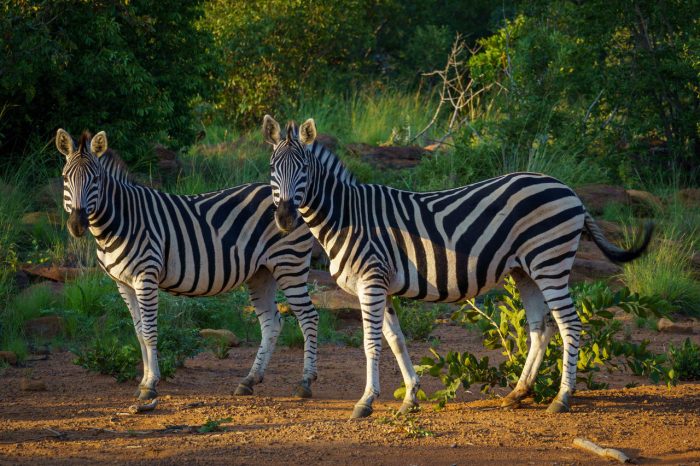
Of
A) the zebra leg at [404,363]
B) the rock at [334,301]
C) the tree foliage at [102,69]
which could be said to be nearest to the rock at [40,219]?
the tree foliage at [102,69]

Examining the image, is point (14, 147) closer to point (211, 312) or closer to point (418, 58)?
point (211, 312)

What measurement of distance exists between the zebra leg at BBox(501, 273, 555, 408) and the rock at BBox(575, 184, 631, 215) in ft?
25.8

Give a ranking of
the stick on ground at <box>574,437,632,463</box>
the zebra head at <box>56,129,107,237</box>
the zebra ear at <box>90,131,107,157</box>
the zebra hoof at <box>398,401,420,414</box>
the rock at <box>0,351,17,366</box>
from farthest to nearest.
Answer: the rock at <box>0,351,17,366</box>
the zebra ear at <box>90,131,107,157</box>
the zebra head at <box>56,129,107,237</box>
the zebra hoof at <box>398,401,420,414</box>
the stick on ground at <box>574,437,632,463</box>

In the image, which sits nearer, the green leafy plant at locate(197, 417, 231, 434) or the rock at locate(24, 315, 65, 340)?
the green leafy plant at locate(197, 417, 231, 434)

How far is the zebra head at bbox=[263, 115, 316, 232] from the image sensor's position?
7078 millimetres

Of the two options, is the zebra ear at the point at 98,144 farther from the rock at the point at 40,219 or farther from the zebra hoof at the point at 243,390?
the rock at the point at 40,219

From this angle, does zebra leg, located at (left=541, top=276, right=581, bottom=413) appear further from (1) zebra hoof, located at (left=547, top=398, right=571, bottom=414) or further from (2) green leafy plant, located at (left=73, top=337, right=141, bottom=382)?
(2) green leafy plant, located at (left=73, top=337, right=141, bottom=382)

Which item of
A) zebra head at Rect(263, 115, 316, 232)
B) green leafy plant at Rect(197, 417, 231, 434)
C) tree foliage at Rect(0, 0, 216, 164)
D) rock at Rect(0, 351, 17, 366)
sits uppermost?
tree foliage at Rect(0, 0, 216, 164)

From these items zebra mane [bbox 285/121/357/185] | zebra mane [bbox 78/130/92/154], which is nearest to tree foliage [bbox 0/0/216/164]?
zebra mane [bbox 78/130/92/154]

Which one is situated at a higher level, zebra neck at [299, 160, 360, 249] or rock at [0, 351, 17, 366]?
zebra neck at [299, 160, 360, 249]

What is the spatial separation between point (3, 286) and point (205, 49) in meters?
6.74

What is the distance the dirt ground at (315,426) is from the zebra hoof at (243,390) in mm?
104

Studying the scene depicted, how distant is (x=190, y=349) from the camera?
29.7ft

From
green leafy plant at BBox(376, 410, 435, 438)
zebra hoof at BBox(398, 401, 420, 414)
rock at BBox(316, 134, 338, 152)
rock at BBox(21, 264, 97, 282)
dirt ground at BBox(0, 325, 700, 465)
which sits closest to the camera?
dirt ground at BBox(0, 325, 700, 465)
